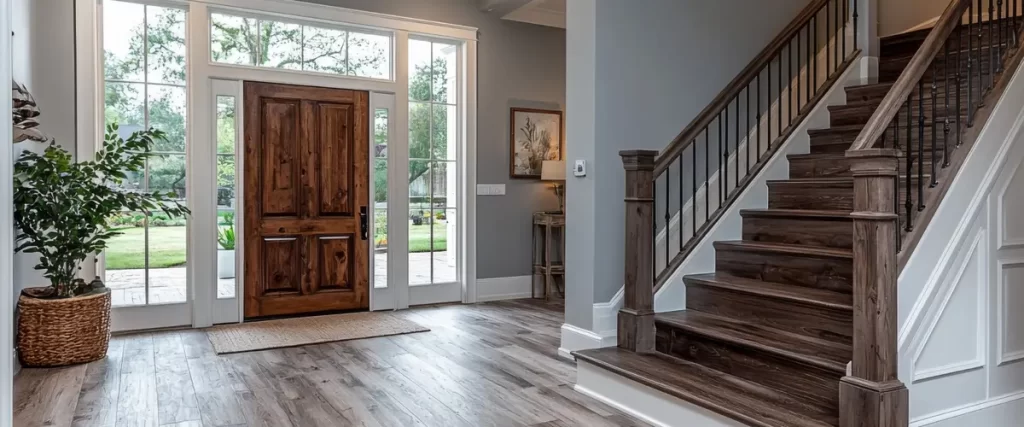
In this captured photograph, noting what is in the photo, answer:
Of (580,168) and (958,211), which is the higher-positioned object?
(580,168)

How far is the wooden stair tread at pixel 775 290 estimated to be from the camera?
9.42 feet

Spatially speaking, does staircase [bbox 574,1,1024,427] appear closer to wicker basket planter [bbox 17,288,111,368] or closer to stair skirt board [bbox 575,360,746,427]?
stair skirt board [bbox 575,360,746,427]

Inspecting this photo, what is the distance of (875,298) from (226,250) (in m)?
4.50

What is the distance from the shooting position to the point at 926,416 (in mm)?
2564

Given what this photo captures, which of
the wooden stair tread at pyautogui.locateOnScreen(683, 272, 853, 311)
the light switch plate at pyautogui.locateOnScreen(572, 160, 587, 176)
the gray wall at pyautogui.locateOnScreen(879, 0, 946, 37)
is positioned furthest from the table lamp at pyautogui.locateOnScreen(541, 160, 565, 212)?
the gray wall at pyautogui.locateOnScreen(879, 0, 946, 37)

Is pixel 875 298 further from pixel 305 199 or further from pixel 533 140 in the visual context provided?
pixel 533 140

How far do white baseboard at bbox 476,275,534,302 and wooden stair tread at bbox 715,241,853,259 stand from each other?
2841mm

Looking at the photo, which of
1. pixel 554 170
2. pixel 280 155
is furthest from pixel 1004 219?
pixel 280 155

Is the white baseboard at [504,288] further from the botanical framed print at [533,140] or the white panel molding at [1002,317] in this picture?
the white panel molding at [1002,317]

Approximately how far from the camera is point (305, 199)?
5.38m

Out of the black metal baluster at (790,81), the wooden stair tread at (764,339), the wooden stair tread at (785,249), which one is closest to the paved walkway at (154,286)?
the wooden stair tread at (764,339)

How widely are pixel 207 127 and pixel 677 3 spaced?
3.49m

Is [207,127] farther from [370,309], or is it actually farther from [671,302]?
[671,302]

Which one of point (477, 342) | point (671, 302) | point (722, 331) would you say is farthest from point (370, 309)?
point (722, 331)
